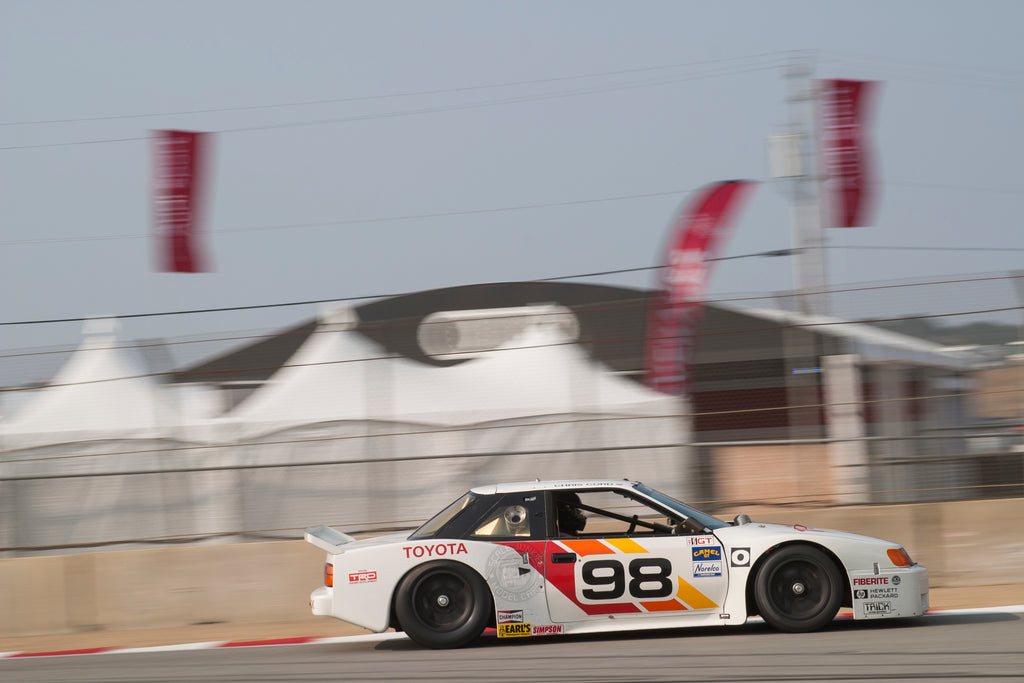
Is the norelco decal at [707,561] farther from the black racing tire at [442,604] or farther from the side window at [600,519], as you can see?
the black racing tire at [442,604]

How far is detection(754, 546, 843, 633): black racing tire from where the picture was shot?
7.12 metres

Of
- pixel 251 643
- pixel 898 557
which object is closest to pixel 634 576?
pixel 898 557

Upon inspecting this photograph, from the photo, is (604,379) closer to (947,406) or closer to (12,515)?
(947,406)

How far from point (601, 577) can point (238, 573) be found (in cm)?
435

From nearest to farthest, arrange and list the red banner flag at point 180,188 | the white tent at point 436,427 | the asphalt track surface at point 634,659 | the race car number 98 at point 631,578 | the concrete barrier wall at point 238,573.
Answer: the asphalt track surface at point 634,659, the race car number 98 at point 631,578, the concrete barrier wall at point 238,573, the white tent at point 436,427, the red banner flag at point 180,188

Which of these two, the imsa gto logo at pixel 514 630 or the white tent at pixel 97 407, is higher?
the white tent at pixel 97 407

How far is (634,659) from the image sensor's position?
652cm

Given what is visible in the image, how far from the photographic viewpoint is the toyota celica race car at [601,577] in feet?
23.5

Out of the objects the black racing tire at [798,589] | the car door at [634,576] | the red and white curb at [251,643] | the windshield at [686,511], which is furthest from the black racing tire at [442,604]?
the black racing tire at [798,589]

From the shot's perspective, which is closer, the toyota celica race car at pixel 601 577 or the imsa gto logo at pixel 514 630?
the toyota celica race car at pixel 601 577

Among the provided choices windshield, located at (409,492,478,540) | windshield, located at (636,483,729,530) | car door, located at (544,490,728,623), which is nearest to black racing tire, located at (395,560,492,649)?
windshield, located at (409,492,478,540)

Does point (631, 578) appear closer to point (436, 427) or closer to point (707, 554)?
point (707, 554)

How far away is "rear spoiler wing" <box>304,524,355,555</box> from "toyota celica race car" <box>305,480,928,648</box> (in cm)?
2

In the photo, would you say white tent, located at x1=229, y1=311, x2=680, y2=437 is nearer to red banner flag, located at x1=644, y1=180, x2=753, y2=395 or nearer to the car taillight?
red banner flag, located at x1=644, y1=180, x2=753, y2=395
